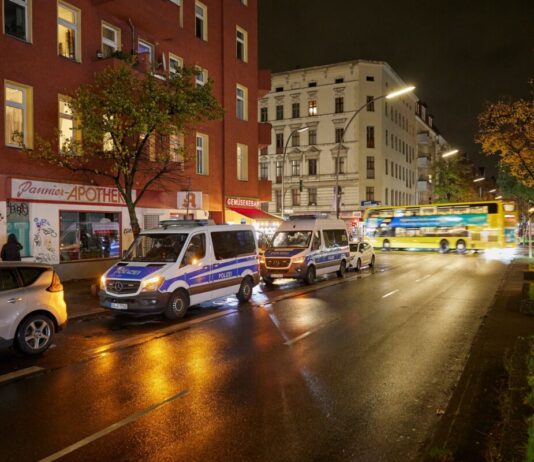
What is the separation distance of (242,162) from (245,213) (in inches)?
119

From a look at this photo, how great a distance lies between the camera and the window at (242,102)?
28.1 m

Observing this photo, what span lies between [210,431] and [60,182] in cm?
1420

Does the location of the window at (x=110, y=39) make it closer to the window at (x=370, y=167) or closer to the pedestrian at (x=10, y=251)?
the pedestrian at (x=10, y=251)

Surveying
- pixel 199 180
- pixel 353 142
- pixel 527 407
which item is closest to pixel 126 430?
pixel 527 407

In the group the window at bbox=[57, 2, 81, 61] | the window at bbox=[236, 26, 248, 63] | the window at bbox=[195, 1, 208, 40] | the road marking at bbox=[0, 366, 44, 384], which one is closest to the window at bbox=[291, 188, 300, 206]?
the window at bbox=[236, 26, 248, 63]

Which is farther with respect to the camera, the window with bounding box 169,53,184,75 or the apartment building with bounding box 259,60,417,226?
the apartment building with bounding box 259,60,417,226

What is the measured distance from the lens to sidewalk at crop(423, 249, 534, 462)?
4.62 m

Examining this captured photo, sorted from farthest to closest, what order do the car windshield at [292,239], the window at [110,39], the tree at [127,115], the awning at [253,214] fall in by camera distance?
the awning at [253,214] → the window at [110,39] → the car windshield at [292,239] → the tree at [127,115]

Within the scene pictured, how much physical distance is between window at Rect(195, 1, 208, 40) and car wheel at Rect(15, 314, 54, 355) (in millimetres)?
19380

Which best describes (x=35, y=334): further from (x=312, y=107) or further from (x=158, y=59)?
(x=312, y=107)

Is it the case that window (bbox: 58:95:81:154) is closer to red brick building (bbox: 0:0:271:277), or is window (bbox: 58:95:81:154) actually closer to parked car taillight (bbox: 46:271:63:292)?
red brick building (bbox: 0:0:271:277)

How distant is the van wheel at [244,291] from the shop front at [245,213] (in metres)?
11.7

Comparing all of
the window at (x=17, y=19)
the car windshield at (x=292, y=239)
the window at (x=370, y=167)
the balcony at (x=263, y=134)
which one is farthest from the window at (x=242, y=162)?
the window at (x=370, y=167)

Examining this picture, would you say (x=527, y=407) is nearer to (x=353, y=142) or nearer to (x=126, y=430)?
(x=126, y=430)
